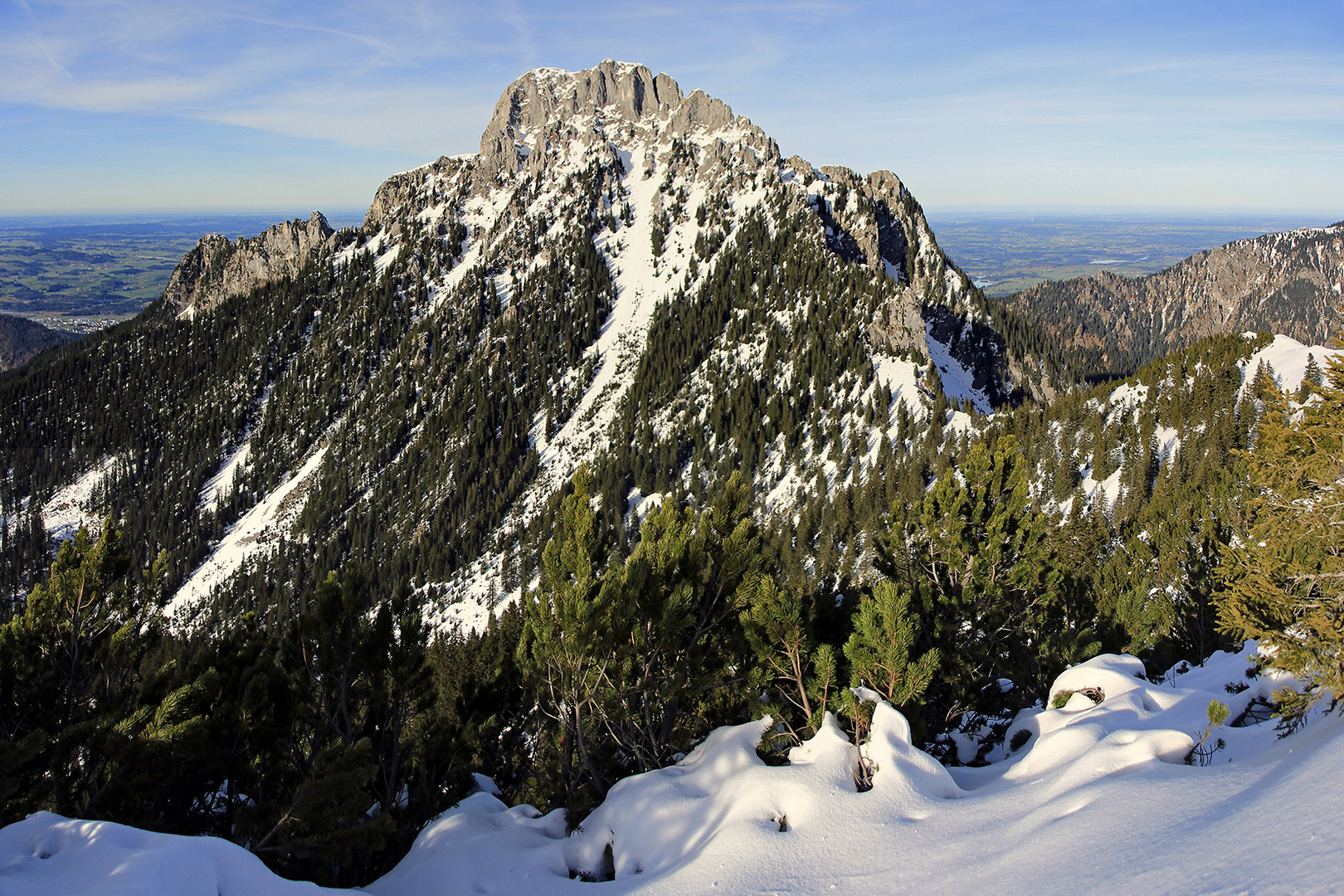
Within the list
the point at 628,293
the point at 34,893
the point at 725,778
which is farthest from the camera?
the point at 628,293

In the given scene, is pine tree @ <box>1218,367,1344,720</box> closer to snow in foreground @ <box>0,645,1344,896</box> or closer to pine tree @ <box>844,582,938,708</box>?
snow in foreground @ <box>0,645,1344,896</box>

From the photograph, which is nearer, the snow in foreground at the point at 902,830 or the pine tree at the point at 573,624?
the snow in foreground at the point at 902,830

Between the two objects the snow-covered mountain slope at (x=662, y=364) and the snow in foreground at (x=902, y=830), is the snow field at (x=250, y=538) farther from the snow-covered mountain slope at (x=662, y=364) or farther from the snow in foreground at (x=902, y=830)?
the snow in foreground at (x=902, y=830)

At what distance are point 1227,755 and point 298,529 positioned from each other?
162941mm

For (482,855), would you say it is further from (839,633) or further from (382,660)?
(839,633)

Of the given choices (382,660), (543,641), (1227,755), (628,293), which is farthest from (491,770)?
(628,293)

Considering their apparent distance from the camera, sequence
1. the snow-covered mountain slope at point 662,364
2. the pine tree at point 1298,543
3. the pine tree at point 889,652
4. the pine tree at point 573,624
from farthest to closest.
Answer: the snow-covered mountain slope at point 662,364 → the pine tree at point 573,624 → the pine tree at point 889,652 → the pine tree at point 1298,543

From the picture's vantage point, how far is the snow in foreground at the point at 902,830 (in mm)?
5777

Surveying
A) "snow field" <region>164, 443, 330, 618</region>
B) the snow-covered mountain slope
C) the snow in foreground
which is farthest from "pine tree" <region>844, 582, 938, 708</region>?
"snow field" <region>164, 443, 330, 618</region>

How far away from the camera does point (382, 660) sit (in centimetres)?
1362

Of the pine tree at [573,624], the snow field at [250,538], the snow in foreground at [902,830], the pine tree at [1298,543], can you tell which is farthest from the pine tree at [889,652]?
the snow field at [250,538]

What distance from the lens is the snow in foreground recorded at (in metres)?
5.78

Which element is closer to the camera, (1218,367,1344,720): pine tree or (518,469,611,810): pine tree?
(1218,367,1344,720): pine tree

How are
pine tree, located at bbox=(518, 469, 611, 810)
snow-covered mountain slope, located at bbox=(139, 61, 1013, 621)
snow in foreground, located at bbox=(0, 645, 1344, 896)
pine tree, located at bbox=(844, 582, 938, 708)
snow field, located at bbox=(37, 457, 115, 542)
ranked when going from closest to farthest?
1. snow in foreground, located at bbox=(0, 645, 1344, 896)
2. pine tree, located at bbox=(844, 582, 938, 708)
3. pine tree, located at bbox=(518, 469, 611, 810)
4. snow-covered mountain slope, located at bbox=(139, 61, 1013, 621)
5. snow field, located at bbox=(37, 457, 115, 542)
